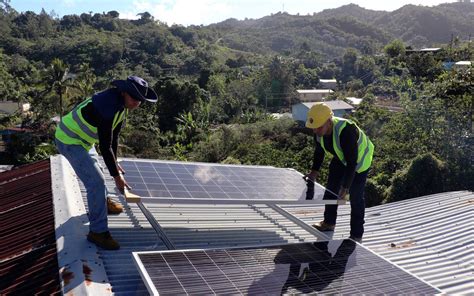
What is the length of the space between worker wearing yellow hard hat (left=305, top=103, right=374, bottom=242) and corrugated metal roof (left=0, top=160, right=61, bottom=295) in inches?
168

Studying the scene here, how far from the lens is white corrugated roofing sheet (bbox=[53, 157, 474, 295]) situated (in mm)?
6152

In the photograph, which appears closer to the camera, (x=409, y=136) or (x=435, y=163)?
(x=435, y=163)

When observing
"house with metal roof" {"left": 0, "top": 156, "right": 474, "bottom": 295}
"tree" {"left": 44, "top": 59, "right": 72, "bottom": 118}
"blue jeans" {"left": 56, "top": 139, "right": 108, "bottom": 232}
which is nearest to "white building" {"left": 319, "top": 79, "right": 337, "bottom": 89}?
"tree" {"left": 44, "top": 59, "right": 72, "bottom": 118}

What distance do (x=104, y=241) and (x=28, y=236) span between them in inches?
65.3

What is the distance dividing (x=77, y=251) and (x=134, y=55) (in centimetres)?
11506

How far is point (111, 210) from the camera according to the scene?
7398mm

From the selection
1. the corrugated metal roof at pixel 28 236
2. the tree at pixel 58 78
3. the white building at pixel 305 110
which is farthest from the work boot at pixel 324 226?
the white building at pixel 305 110

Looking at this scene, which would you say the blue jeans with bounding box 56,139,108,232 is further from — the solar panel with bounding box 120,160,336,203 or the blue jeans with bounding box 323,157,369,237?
the blue jeans with bounding box 323,157,369,237

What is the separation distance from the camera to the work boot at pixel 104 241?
5910 millimetres

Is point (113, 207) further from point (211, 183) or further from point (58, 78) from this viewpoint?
point (58, 78)

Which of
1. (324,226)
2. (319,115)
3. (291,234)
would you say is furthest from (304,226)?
(319,115)

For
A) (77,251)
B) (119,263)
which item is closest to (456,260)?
(119,263)

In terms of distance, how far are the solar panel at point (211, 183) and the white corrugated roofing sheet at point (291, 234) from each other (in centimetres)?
45

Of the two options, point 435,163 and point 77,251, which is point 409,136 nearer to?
point 435,163
